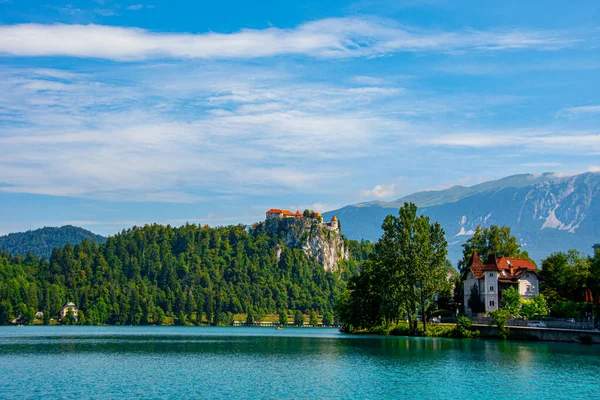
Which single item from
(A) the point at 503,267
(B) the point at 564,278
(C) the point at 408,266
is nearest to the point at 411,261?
(C) the point at 408,266

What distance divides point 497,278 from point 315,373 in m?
75.5

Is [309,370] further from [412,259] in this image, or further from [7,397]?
[412,259]

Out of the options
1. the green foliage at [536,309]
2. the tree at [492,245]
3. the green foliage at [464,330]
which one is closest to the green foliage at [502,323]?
the green foliage at [464,330]

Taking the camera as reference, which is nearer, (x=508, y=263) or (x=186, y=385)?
(x=186, y=385)

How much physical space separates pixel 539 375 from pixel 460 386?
33.8 ft

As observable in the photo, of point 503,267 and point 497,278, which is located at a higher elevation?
point 503,267

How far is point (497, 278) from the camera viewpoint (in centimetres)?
12862

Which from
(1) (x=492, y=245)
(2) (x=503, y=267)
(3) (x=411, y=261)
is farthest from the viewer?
(1) (x=492, y=245)

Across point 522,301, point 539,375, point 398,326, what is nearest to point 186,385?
point 539,375

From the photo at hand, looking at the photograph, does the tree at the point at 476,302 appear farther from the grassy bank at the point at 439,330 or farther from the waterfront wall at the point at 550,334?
the waterfront wall at the point at 550,334

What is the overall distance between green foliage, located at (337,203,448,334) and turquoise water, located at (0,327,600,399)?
67.2 ft

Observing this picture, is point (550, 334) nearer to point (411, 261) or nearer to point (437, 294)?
point (411, 261)

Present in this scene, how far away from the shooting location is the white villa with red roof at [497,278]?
129m

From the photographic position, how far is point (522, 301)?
120625 mm
